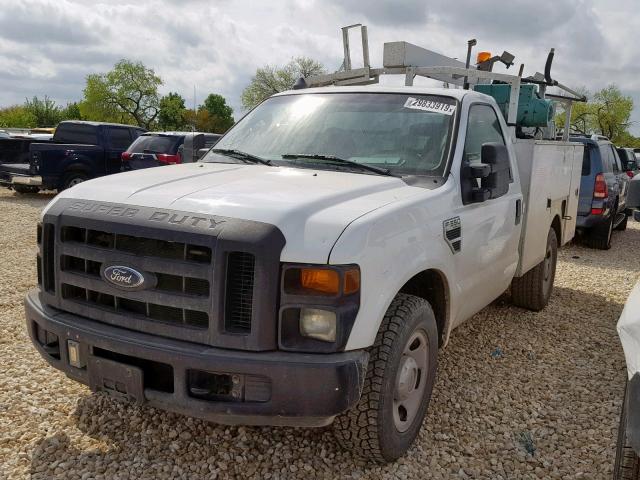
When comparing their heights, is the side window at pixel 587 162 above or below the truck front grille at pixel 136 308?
above

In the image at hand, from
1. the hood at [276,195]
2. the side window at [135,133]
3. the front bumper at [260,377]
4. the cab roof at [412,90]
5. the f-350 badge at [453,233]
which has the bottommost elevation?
the front bumper at [260,377]

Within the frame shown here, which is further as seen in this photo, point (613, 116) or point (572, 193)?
point (613, 116)

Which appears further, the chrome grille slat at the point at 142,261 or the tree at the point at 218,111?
the tree at the point at 218,111

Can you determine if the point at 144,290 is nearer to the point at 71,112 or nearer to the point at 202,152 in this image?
the point at 202,152

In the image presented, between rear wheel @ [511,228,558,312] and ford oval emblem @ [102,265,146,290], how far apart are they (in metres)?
3.98

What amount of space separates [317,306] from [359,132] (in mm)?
1669

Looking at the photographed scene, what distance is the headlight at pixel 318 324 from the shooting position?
2.55 m

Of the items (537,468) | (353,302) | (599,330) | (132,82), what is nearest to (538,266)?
(599,330)

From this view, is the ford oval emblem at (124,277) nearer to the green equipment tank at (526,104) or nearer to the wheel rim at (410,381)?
the wheel rim at (410,381)

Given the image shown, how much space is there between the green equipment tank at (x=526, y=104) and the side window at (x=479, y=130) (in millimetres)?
1580

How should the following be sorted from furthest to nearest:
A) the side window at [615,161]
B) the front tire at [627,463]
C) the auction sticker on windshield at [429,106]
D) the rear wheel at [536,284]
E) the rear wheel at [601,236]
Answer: the side window at [615,161], the rear wheel at [601,236], the rear wheel at [536,284], the auction sticker on windshield at [429,106], the front tire at [627,463]

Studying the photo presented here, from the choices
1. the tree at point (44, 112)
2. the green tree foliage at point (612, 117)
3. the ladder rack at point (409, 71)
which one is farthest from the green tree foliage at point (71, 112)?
the ladder rack at point (409, 71)

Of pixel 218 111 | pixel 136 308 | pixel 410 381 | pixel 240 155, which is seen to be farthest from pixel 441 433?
pixel 218 111

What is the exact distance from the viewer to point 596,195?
373 inches
